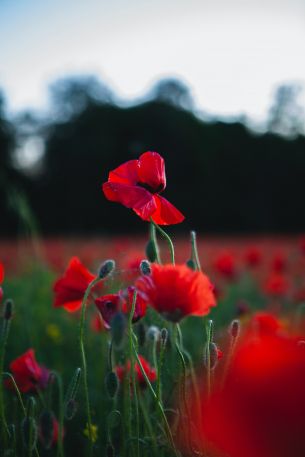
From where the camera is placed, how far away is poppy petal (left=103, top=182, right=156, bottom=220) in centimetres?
109

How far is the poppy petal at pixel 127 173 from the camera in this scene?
3.87 feet

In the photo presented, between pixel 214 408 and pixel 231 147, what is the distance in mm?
17049

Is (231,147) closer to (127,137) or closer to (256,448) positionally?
(127,137)

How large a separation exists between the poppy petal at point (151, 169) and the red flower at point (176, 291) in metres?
0.39

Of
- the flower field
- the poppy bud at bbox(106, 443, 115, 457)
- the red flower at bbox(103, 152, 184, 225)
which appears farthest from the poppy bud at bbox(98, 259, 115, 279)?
the poppy bud at bbox(106, 443, 115, 457)

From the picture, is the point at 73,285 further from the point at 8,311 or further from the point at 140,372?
the point at 140,372

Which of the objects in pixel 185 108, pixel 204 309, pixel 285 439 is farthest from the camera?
pixel 185 108

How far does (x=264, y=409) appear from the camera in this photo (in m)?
0.59

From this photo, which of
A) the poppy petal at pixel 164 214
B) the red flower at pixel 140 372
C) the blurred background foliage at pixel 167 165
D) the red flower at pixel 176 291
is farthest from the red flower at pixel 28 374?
the blurred background foliage at pixel 167 165

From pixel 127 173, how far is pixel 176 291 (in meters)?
0.48

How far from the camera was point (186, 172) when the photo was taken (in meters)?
16.2

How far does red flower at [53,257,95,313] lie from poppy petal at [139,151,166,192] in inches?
9.8

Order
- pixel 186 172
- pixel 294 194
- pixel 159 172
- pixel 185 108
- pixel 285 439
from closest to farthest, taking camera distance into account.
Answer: pixel 285 439 < pixel 159 172 < pixel 294 194 < pixel 186 172 < pixel 185 108

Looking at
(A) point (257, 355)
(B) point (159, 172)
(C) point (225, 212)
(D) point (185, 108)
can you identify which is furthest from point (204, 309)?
(D) point (185, 108)
